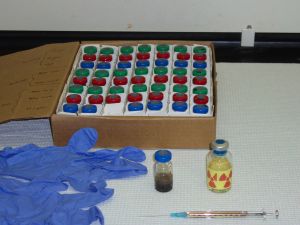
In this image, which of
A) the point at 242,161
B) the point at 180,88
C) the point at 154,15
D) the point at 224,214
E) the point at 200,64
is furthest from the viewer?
the point at 154,15

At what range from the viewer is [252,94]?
5.10 ft

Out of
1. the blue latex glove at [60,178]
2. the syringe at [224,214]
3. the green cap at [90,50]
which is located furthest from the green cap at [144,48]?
the syringe at [224,214]

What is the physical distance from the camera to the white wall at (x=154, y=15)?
5.89 ft

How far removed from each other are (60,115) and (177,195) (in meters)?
0.32

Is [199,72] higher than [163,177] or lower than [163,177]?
higher

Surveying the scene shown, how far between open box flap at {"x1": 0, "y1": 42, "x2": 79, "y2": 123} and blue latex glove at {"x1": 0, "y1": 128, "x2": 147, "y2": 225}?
0.09 m

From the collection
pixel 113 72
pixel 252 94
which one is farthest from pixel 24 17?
pixel 252 94

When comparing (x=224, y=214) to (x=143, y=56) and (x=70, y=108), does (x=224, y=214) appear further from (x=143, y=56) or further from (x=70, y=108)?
(x=143, y=56)

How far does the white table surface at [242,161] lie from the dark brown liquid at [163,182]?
13 millimetres

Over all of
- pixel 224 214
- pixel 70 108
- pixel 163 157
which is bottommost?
pixel 224 214

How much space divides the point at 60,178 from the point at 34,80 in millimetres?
324

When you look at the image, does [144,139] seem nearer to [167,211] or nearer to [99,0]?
[167,211]

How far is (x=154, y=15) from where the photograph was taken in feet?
5.99

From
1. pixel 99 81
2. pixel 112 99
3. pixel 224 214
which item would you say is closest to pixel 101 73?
pixel 99 81
